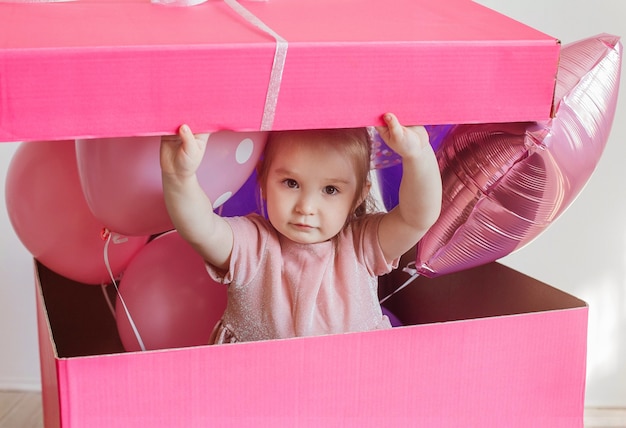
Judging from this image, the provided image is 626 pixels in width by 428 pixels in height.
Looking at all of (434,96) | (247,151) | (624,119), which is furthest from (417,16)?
(624,119)

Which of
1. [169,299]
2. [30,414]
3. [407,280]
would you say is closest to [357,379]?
[169,299]

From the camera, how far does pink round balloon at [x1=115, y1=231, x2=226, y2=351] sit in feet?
3.17

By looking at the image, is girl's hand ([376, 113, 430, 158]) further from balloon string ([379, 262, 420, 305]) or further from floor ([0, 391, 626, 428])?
floor ([0, 391, 626, 428])

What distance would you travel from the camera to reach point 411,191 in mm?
853

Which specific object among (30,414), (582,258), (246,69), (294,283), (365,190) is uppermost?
(246,69)

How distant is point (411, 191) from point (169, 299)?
0.32 meters

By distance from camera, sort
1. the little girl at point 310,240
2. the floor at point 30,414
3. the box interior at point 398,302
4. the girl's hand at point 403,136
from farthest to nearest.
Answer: the floor at point 30,414, the box interior at point 398,302, the little girl at point 310,240, the girl's hand at point 403,136

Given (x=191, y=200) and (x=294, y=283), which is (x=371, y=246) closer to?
(x=294, y=283)

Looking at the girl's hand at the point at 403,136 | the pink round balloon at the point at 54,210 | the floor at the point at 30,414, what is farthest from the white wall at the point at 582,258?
the girl's hand at the point at 403,136

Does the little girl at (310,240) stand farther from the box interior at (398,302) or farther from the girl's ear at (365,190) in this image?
the box interior at (398,302)

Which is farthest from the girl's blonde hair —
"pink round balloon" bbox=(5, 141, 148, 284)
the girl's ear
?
"pink round balloon" bbox=(5, 141, 148, 284)

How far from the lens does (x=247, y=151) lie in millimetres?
868

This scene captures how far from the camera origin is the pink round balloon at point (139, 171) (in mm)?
835

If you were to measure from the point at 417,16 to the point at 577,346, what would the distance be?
1.25 ft
